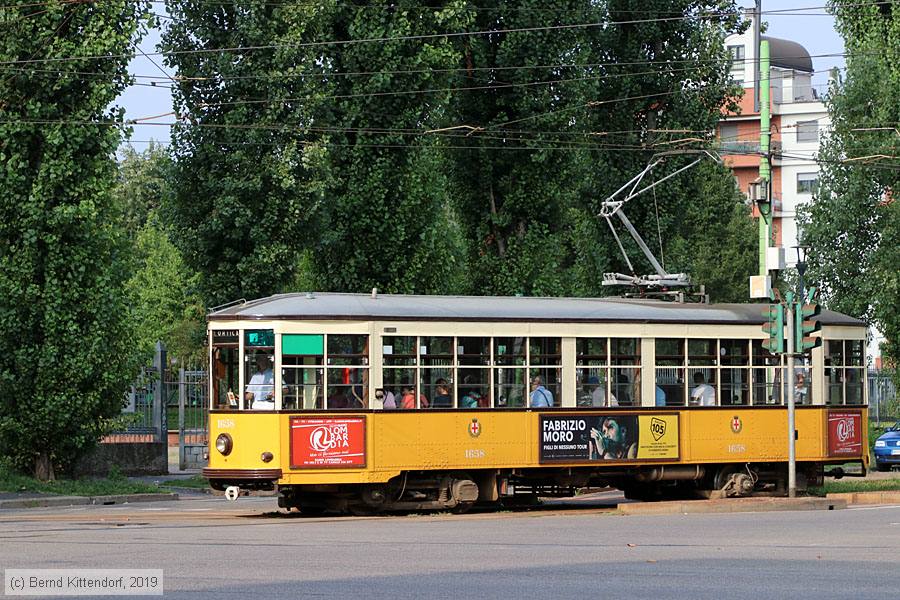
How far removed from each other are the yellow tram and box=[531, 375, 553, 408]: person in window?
0.03 metres

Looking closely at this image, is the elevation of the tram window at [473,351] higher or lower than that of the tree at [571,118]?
lower

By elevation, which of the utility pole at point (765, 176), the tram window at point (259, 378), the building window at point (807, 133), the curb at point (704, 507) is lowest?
the curb at point (704, 507)

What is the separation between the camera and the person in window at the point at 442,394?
76.4 ft

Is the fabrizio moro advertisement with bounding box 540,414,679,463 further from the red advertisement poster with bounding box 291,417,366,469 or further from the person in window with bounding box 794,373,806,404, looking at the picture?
the red advertisement poster with bounding box 291,417,366,469

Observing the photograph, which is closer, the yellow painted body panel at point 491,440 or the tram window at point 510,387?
the yellow painted body panel at point 491,440

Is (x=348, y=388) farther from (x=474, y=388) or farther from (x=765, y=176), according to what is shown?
(x=765, y=176)

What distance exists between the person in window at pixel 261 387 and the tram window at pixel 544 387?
394 centimetres

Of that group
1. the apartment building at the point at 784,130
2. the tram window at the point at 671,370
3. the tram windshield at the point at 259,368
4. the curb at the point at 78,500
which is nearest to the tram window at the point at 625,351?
the tram window at the point at 671,370

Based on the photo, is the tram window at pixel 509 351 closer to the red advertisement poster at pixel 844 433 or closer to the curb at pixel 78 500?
the red advertisement poster at pixel 844 433

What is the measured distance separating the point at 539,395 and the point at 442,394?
5.23 ft

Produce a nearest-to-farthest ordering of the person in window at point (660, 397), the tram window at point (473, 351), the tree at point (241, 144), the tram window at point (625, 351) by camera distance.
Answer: the tram window at point (473, 351), the tram window at point (625, 351), the person in window at point (660, 397), the tree at point (241, 144)

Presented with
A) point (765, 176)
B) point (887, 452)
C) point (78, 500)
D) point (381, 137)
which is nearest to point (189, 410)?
point (381, 137)

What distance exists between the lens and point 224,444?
73.7ft

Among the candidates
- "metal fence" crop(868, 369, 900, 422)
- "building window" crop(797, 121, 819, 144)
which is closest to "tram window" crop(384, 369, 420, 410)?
"metal fence" crop(868, 369, 900, 422)
